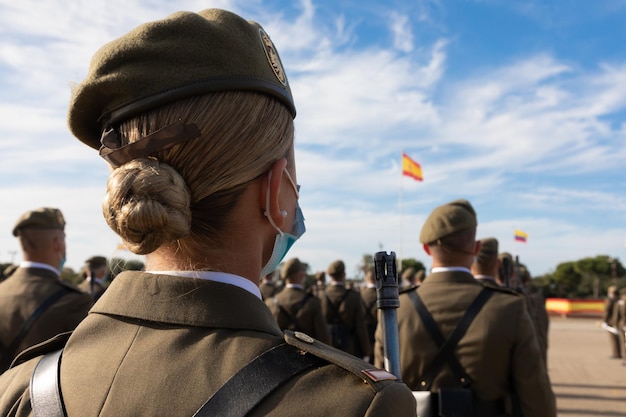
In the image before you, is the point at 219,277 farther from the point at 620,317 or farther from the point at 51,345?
the point at 620,317

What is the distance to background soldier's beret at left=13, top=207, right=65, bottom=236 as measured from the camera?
221 inches

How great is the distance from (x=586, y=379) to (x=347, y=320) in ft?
18.9


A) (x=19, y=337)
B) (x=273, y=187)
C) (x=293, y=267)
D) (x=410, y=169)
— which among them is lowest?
(x=19, y=337)

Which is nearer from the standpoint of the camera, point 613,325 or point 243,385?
point 243,385

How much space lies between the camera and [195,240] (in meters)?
1.38

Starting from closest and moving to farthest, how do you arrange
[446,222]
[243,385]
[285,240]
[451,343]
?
1. [243,385]
2. [285,240]
3. [451,343]
4. [446,222]

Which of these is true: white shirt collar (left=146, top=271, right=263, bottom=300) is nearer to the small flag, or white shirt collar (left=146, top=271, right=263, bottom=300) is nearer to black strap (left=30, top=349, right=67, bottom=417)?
black strap (left=30, top=349, right=67, bottom=417)

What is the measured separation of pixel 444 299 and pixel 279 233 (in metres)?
3.10

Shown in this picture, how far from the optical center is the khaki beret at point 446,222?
4.65 meters

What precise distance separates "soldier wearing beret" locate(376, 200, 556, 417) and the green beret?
3.04m

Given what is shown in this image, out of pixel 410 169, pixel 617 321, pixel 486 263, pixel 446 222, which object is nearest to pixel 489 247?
pixel 486 263

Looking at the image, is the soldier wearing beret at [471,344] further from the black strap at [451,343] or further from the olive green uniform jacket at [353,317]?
the olive green uniform jacket at [353,317]

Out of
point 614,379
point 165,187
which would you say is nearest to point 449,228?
point 165,187

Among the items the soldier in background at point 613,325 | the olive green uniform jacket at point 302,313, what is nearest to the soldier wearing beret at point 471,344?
the olive green uniform jacket at point 302,313
